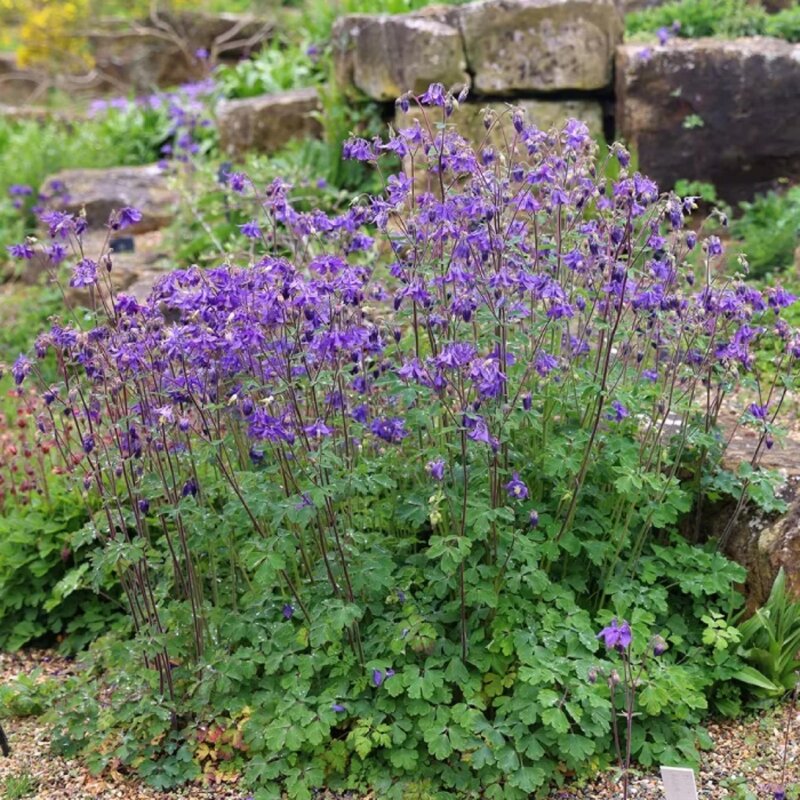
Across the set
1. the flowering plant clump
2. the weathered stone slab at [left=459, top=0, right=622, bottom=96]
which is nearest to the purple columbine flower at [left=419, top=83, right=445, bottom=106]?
the flowering plant clump

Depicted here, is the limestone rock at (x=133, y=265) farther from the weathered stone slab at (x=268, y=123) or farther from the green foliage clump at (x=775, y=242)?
the green foliage clump at (x=775, y=242)

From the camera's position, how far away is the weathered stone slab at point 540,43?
7.08m

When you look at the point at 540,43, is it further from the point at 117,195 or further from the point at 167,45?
the point at 167,45

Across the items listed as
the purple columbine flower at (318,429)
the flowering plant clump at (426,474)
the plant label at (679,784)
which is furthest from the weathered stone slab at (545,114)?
the plant label at (679,784)

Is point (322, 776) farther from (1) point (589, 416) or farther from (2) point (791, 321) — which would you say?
(2) point (791, 321)

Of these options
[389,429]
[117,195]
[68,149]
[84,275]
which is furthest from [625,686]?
[68,149]

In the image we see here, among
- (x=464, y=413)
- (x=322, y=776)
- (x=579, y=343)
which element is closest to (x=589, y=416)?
(x=579, y=343)

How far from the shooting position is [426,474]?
378 centimetres

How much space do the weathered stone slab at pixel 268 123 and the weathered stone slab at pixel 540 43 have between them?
2014 millimetres

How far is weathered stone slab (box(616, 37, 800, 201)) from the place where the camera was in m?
6.89

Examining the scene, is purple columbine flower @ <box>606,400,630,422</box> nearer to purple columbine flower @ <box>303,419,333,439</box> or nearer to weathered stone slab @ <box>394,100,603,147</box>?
purple columbine flower @ <box>303,419,333,439</box>

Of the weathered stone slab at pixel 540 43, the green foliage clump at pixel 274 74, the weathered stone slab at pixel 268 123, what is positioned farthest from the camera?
the green foliage clump at pixel 274 74

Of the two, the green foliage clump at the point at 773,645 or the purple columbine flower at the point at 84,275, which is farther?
the green foliage clump at the point at 773,645

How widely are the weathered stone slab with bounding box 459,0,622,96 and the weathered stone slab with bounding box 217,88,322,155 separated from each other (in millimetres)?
2014
